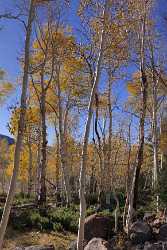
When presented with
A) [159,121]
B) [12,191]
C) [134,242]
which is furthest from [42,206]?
[159,121]

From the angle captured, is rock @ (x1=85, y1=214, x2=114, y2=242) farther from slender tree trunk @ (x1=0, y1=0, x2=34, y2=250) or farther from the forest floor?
slender tree trunk @ (x1=0, y1=0, x2=34, y2=250)

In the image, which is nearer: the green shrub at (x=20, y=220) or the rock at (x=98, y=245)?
the rock at (x=98, y=245)

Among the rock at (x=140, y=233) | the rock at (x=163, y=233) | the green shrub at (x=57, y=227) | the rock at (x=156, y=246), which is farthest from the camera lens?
the green shrub at (x=57, y=227)

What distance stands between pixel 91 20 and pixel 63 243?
771 centimetres

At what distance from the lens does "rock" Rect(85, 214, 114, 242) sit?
1220 cm

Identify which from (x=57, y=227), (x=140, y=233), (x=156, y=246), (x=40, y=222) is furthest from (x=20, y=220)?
(x=156, y=246)

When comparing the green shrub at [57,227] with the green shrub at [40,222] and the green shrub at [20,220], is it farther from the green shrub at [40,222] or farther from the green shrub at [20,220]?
the green shrub at [20,220]

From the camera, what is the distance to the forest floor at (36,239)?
494 inches

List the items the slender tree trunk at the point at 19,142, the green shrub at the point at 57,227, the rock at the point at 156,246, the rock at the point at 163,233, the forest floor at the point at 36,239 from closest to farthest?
1. the slender tree trunk at the point at 19,142
2. the rock at the point at 156,246
3. the rock at the point at 163,233
4. the forest floor at the point at 36,239
5. the green shrub at the point at 57,227

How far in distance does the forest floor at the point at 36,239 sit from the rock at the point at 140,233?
7.93 feet

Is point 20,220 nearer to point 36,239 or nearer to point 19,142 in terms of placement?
point 36,239

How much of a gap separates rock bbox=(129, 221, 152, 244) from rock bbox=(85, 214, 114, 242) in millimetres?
1262

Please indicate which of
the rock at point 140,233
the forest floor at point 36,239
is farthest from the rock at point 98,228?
the rock at point 140,233

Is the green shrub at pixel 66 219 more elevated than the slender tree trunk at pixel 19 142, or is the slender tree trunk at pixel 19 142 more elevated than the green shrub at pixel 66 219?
the slender tree trunk at pixel 19 142
